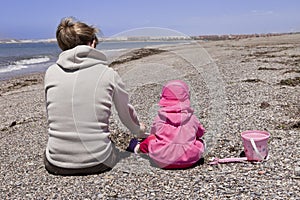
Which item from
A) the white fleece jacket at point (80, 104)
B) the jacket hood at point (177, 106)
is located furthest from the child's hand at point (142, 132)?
the white fleece jacket at point (80, 104)

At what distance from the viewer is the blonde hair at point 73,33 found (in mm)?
4574

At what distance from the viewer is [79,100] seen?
4.48m

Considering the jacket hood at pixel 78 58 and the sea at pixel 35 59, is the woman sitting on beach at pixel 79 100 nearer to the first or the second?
the jacket hood at pixel 78 58

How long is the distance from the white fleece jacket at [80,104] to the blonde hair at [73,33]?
0.14 m

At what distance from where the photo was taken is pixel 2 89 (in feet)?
57.9

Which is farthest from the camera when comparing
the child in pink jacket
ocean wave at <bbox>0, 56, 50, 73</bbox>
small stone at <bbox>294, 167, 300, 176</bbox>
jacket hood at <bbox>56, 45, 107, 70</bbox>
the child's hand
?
ocean wave at <bbox>0, 56, 50, 73</bbox>

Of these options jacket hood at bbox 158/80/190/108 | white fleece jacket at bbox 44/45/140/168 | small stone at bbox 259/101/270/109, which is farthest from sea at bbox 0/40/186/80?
small stone at bbox 259/101/270/109

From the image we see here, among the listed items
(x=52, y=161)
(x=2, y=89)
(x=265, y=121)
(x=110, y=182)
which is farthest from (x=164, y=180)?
(x=2, y=89)

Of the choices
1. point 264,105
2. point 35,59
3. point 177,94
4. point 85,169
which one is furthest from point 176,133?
point 35,59

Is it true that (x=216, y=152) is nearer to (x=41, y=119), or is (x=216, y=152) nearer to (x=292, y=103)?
(x=292, y=103)

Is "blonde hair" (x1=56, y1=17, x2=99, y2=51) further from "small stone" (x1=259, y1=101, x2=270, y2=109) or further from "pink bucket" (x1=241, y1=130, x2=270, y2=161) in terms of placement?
"small stone" (x1=259, y1=101, x2=270, y2=109)

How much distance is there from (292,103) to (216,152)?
3.32 metres

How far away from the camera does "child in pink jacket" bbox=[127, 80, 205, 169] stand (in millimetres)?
4637

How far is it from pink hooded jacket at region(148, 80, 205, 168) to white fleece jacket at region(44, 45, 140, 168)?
56 centimetres
